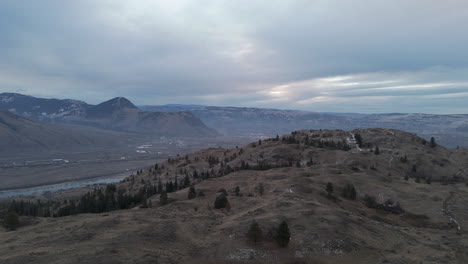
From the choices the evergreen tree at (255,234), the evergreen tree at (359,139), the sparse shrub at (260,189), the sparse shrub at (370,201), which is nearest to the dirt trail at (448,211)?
the sparse shrub at (370,201)

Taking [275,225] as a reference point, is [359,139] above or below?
below

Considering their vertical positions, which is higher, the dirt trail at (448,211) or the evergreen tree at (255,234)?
the evergreen tree at (255,234)

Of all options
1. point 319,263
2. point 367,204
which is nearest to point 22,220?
point 319,263

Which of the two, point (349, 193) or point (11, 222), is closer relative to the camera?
point (11, 222)

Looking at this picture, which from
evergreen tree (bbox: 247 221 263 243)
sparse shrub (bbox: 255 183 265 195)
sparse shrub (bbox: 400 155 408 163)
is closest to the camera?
evergreen tree (bbox: 247 221 263 243)

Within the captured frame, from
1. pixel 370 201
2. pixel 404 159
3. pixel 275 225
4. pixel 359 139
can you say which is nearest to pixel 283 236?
pixel 275 225

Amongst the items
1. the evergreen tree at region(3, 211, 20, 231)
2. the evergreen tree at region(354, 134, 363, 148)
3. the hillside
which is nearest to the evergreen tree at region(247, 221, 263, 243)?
the hillside

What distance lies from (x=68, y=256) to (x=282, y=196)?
139 ft

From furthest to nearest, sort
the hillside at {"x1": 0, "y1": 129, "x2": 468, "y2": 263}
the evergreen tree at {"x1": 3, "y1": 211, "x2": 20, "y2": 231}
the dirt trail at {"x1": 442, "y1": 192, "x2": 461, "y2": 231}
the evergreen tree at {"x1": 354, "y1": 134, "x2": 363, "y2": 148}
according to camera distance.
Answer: the evergreen tree at {"x1": 354, "y1": 134, "x2": 363, "y2": 148}, the dirt trail at {"x1": 442, "y1": 192, "x2": 461, "y2": 231}, the evergreen tree at {"x1": 3, "y1": 211, "x2": 20, "y2": 231}, the hillside at {"x1": 0, "y1": 129, "x2": 468, "y2": 263}

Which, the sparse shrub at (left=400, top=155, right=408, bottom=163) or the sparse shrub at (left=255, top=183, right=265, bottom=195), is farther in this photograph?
the sparse shrub at (left=400, top=155, right=408, bottom=163)

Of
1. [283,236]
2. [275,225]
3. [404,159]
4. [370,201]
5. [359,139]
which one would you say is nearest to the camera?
[283,236]

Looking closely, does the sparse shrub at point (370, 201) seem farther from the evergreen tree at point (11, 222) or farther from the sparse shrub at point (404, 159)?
the sparse shrub at point (404, 159)

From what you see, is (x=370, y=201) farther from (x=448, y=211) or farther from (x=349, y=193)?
(x=448, y=211)

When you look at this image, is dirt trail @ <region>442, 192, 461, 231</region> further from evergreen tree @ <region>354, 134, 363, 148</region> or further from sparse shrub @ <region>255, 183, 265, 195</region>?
evergreen tree @ <region>354, 134, 363, 148</region>
